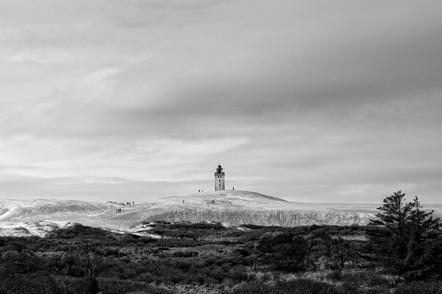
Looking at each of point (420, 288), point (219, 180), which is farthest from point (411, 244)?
point (219, 180)

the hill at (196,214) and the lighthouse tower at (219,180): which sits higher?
the lighthouse tower at (219,180)

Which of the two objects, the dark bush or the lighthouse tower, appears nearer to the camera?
the dark bush

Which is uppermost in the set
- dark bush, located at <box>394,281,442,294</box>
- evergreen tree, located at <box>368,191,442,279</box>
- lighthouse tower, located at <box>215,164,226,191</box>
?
lighthouse tower, located at <box>215,164,226,191</box>

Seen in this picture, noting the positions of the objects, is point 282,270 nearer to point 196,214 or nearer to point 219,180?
point 196,214

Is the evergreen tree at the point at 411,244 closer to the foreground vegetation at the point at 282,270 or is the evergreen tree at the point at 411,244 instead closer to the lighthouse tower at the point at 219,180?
the foreground vegetation at the point at 282,270

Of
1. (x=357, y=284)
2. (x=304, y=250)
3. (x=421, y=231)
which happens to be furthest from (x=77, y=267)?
(x=421, y=231)

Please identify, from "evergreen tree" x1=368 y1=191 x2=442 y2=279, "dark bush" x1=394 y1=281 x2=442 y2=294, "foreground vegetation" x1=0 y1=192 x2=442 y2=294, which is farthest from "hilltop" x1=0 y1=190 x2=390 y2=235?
"dark bush" x1=394 y1=281 x2=442 y2=294

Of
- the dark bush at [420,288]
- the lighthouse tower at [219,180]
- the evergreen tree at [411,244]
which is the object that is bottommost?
the dark bush at [420,288]

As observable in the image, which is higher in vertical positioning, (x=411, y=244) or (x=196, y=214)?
(x=196, y=214)

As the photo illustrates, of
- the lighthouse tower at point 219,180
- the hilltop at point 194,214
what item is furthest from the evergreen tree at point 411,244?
the lighthouse tower at point 219,180

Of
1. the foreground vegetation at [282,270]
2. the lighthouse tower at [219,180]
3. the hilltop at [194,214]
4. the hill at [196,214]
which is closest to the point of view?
the foreground vegetation at [282,270]

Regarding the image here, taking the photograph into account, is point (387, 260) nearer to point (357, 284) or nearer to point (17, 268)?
point (357, 284)

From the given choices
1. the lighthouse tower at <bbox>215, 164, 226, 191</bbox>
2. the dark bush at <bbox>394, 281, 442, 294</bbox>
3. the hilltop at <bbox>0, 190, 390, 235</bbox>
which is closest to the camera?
the dark bush at <bbox>394, 281, 442, 294</bbox>

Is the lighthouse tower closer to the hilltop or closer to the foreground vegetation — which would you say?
the hilltop
